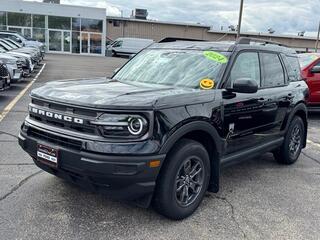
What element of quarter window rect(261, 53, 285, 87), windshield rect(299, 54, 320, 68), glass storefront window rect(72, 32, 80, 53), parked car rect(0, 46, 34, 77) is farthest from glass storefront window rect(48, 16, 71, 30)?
quarter window rect(261, 53, 285, 87)

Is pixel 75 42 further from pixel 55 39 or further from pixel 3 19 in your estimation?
pixel 3 19

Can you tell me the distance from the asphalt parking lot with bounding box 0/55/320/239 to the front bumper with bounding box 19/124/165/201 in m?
0.40

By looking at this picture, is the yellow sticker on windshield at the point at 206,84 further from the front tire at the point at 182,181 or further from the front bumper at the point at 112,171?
the front bumper at the point at 112,171

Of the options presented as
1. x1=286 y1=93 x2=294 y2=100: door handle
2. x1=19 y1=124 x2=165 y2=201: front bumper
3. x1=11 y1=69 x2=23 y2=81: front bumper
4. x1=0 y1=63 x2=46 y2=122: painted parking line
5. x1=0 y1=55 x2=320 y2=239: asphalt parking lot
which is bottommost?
x1=0 y1=63 x2=46 y2=122: painted parking line

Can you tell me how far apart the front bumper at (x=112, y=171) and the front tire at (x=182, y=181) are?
6.7 inches

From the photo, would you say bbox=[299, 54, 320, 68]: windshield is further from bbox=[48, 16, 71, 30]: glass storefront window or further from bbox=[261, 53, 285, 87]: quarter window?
bbox=[48, 16, 71, 30]: glass storefront window

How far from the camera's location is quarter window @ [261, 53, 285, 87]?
515cm

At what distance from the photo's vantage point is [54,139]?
364 centimetres

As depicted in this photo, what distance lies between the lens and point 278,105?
17.4ft

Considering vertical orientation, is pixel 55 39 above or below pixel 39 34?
below

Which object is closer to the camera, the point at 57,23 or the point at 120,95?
the point at 120,95

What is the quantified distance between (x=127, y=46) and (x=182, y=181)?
1499 inches

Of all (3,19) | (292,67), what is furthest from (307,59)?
(3,19)

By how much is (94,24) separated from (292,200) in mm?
39239
